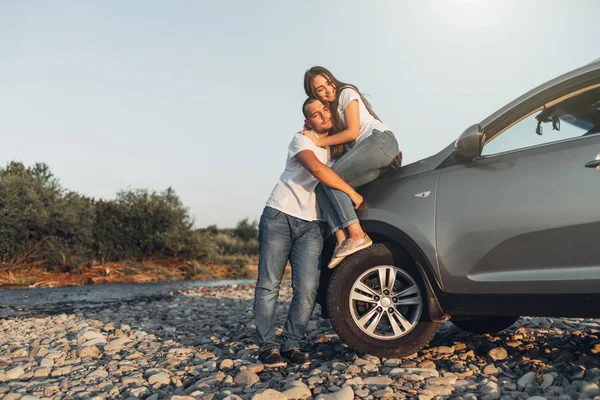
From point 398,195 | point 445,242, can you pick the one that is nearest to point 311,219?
point 398,195

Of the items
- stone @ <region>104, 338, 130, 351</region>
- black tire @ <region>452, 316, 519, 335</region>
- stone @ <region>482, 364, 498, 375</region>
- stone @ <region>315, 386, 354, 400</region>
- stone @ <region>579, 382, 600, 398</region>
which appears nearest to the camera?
stone @ <region>579, 382, 600, 398</region>

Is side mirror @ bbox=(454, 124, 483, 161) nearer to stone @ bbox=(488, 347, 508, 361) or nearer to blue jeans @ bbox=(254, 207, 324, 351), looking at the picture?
blue jeans @ bbox=(254, 207, 324, 351)

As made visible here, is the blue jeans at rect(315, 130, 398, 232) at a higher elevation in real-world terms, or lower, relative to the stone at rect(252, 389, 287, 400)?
higher

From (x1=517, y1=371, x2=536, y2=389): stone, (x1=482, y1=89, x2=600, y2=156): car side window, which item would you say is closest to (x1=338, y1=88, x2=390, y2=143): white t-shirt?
(x1=482, y1=89, x2=600, y2=156): car side window

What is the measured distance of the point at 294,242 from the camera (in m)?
4.64

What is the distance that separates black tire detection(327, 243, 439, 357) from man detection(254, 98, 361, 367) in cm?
27

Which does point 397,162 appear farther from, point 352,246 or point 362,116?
point 352,246

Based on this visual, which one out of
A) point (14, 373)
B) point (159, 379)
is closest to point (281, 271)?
point (159, 379)

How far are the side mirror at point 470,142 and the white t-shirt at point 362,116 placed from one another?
2.62 feet

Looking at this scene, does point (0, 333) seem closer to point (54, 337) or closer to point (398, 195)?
point (54, 337)

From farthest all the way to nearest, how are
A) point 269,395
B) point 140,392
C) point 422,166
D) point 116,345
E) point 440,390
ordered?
1. point 116,345
2. point 422,166
3. point 140,392
4. point 440,390
5. point 269,395

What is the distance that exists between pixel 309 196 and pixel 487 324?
6.74 feet

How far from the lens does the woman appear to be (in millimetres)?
4258

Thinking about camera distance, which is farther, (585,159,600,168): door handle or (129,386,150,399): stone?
(129,386,150,399): stone
